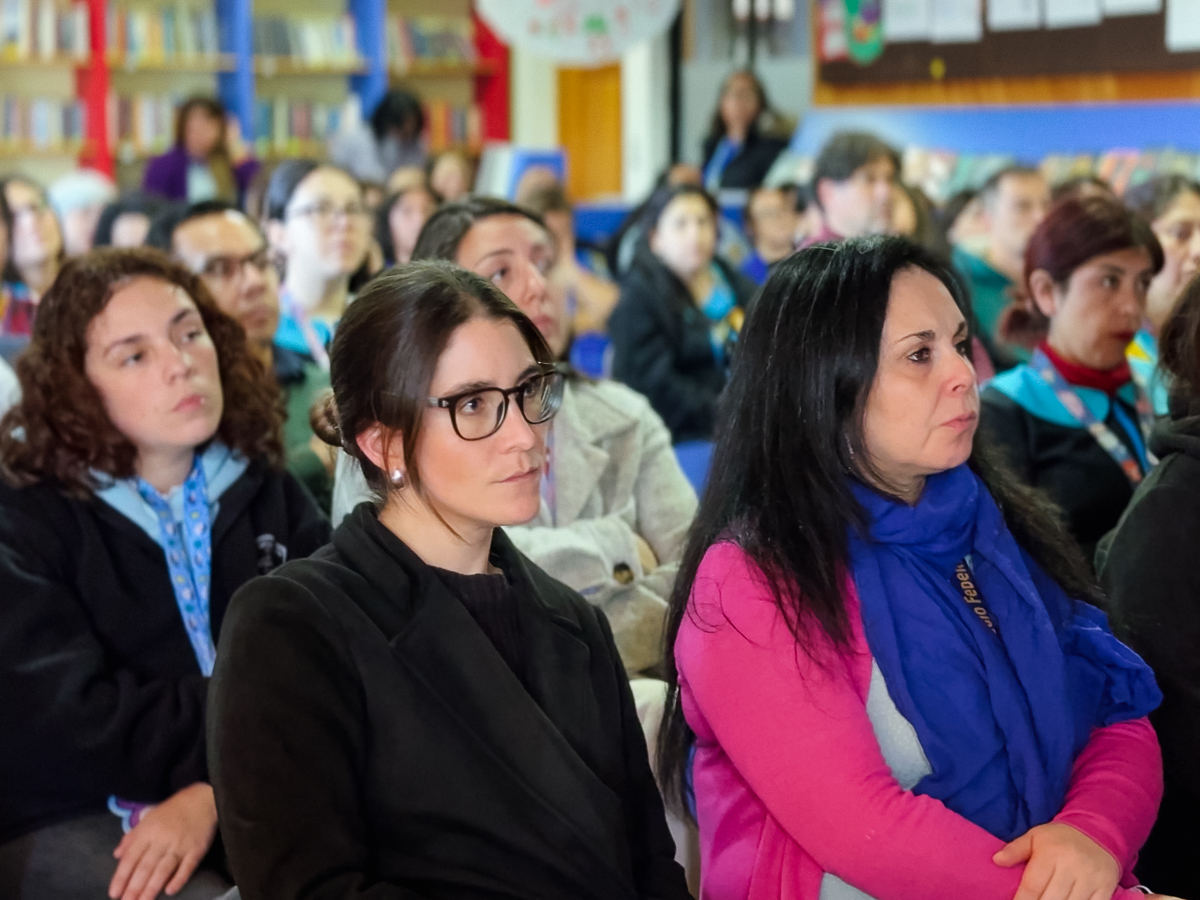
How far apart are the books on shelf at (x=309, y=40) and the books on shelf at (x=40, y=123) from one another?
1148 millimetres

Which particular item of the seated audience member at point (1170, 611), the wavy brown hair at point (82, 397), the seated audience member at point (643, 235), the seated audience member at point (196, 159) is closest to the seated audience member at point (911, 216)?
the seated audience member at point (643, 235)

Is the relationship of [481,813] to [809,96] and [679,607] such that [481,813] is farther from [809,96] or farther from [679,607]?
[809,96]

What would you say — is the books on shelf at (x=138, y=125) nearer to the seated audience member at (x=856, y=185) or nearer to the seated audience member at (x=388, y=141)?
the seated audience member at (x=388, y=141)

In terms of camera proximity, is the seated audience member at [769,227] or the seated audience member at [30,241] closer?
the seated audience member at [30,241]

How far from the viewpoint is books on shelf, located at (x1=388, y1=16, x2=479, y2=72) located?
877 cm

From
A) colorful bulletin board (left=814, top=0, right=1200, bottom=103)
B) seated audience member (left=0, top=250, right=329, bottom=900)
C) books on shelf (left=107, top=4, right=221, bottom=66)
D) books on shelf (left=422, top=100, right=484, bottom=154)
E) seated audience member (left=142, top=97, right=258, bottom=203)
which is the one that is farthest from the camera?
books on shelf (left=422, top=100, right=484, bottom=154)

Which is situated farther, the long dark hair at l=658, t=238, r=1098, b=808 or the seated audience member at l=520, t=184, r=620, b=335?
the seated audience member at l=520, t=184, r=620, b=335

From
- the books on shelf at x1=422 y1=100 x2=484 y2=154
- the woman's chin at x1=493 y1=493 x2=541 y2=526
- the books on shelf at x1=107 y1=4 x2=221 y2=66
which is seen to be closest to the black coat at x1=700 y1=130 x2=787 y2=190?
the books on shelf at x1=422 y1=100 x2=484 y2=154

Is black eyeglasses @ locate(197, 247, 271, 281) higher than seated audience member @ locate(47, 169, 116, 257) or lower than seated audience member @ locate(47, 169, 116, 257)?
lower

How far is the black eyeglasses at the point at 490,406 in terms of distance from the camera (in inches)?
57.4

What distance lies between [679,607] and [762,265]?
4.36 m

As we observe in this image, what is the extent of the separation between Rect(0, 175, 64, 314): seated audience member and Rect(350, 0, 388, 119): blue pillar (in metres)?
3.99

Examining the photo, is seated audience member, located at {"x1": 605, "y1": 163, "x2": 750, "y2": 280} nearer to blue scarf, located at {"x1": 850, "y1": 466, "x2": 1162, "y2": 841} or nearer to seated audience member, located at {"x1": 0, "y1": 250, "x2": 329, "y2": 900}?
→ seated audience member, located at {"x1": 0, "y1": 250, "x2": 329, "y2": 900}

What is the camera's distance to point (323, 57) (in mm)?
8477
